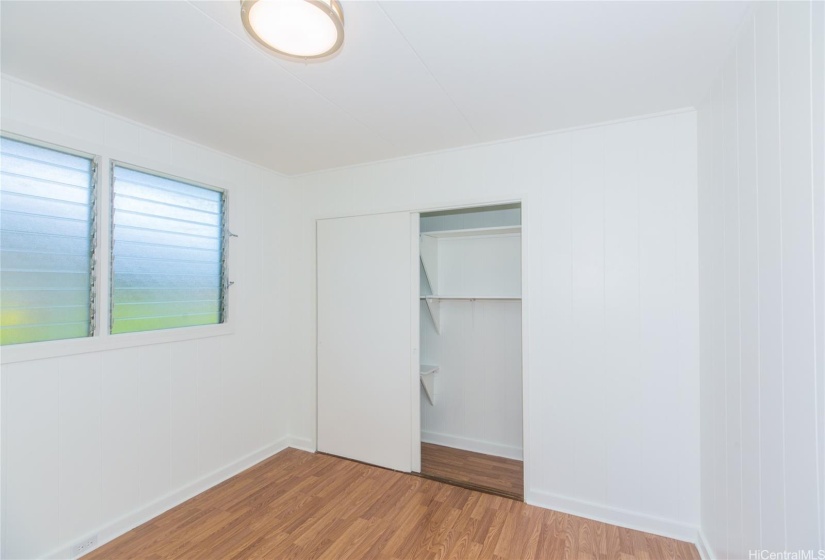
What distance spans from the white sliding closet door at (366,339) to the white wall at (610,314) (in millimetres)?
881

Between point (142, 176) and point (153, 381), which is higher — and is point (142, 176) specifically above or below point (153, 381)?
above

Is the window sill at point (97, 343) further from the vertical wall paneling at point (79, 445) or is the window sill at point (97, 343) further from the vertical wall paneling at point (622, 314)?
the vertical wall paneling at point (622, 314)

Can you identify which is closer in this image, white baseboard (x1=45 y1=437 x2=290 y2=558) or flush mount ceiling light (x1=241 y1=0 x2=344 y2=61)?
flush mount ceiling light (x1=241 y1=0 x2=344 y2=61)

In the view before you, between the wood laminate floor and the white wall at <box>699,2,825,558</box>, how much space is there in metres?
0.68

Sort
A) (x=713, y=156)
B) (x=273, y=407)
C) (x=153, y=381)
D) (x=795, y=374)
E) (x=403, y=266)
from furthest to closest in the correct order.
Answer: (x=273, y=407), (x=403, y=266), (x=153, y=381), (x=713, y=156), (x=795, y=374)

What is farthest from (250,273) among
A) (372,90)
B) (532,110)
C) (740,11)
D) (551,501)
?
(740,11)

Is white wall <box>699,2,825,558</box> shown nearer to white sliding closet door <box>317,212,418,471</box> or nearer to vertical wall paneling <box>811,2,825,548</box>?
vertical wall paneling <box>811,2,825,548</box>

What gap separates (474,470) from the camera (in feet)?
10.3

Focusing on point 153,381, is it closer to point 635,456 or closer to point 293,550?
point 293,550

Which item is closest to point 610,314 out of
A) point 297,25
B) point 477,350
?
point 477,350

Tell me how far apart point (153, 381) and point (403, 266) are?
194 centimetres

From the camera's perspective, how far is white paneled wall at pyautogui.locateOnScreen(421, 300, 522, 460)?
3.39m

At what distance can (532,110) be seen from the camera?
2299 mm

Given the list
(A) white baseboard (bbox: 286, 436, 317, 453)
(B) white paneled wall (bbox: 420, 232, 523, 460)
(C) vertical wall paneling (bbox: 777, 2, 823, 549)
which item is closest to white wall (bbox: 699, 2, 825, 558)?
(C) vertical wall paneling (bbox: 777, 2, 823, 549)
